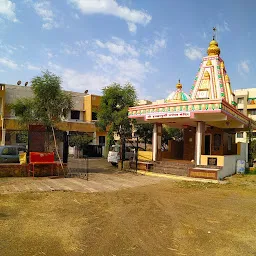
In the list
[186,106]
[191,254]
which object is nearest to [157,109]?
[186,106]

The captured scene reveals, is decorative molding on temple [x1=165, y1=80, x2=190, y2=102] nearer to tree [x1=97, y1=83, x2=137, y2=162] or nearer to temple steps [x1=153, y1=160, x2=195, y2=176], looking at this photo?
tree [x1=97, y1=83, x2=137, y2=162]

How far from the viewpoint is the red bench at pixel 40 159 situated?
13.2m

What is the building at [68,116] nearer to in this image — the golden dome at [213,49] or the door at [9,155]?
the door at [9,155]

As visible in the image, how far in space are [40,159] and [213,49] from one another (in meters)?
14.7

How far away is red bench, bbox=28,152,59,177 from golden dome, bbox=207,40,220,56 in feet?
45.8

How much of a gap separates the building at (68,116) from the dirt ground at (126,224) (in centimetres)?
1708

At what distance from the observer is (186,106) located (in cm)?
1633

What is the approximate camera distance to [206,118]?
54.5ft

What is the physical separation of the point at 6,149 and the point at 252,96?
44.8 metres

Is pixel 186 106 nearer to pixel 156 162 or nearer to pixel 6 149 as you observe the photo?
pixel 156 162

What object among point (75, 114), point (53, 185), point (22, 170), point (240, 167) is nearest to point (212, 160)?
point (240, 167)

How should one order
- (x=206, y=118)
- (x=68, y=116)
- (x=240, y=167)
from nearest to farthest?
1. (x=206, y=118)
2. (x=240, y=167)
3. (x=68, y=116)

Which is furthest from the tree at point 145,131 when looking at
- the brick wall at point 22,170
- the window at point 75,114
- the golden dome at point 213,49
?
the brick wall at point 22,170

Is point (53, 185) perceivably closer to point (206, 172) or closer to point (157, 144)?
point (206, 172)
